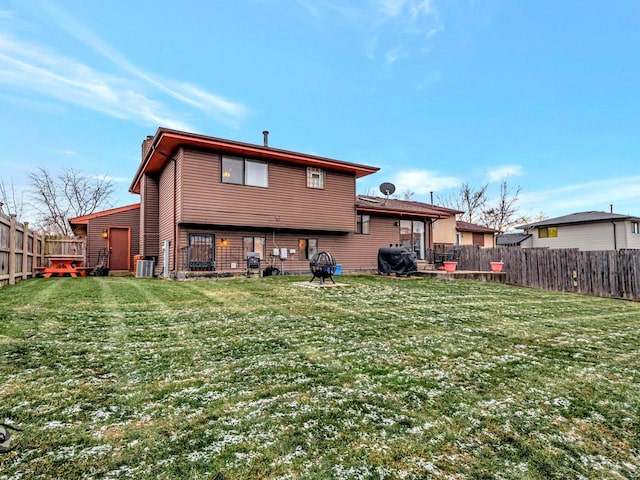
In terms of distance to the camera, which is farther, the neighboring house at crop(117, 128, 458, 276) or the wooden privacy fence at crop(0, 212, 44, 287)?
the neighboring house at crop(117, 128, 458, 276)

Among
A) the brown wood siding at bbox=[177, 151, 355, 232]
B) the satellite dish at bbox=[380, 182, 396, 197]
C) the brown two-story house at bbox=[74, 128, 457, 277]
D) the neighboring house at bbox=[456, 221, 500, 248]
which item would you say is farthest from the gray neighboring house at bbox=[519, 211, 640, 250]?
the brown wood siding at bbox=[177, 151, 355, 232]

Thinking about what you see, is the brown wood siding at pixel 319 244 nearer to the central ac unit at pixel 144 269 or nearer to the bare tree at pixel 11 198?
the central ac unit at pixel 144 269

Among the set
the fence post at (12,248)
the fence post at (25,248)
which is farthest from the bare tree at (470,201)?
the fence post at (12,248)

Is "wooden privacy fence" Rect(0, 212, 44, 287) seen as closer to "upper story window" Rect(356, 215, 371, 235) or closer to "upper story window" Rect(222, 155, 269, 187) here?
"upper story window" Rect(222, 155, 269, 187)

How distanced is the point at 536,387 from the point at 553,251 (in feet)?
34.6

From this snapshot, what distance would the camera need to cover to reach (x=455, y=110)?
1755cm

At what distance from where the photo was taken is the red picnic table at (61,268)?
432 inches

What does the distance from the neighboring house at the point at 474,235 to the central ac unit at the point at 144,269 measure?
1850cm

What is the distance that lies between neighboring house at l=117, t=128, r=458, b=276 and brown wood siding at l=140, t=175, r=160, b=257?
0.04 metres

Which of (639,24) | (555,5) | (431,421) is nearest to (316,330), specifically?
(431,421)

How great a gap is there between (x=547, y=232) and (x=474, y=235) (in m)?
6.68

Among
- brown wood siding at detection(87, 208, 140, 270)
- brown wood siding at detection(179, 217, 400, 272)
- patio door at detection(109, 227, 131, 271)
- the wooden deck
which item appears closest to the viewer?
brown wood siding at detection(179, 217, 400, 272)

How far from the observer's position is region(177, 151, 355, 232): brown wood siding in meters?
10.5

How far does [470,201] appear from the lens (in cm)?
3328
